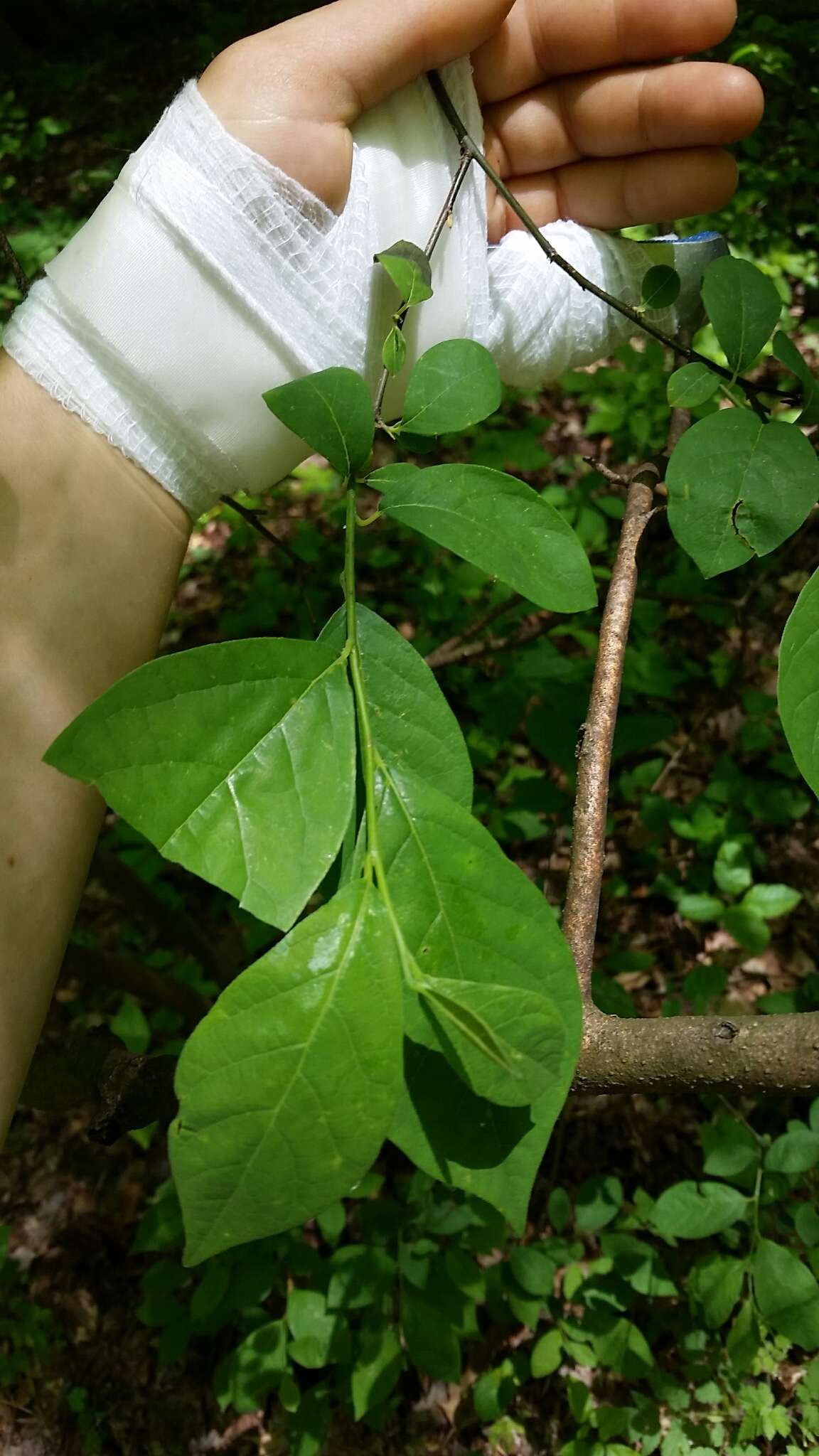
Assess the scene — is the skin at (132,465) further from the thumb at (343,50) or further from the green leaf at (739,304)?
the green leaf at (739,304)

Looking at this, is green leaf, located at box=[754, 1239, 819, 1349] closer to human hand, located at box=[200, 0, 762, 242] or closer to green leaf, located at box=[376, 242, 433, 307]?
green leaf, located at box=[376, 242, 433, 307]

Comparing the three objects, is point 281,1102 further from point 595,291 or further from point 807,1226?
point 807,1226

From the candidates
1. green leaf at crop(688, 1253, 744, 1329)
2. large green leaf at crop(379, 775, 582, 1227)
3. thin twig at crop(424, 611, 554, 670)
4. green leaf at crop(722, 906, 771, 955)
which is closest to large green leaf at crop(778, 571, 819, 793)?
large green leaf at crop(379, 775, 582, 1227)

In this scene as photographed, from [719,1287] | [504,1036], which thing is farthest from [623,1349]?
[504,1036]

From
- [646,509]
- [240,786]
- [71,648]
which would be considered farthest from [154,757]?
[646,509]

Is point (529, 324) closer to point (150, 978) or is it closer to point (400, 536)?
point (150, 978)

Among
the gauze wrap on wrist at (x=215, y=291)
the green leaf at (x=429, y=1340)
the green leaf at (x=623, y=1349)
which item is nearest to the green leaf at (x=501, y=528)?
the gauze wrap on wrist at (x=215, y=291)
